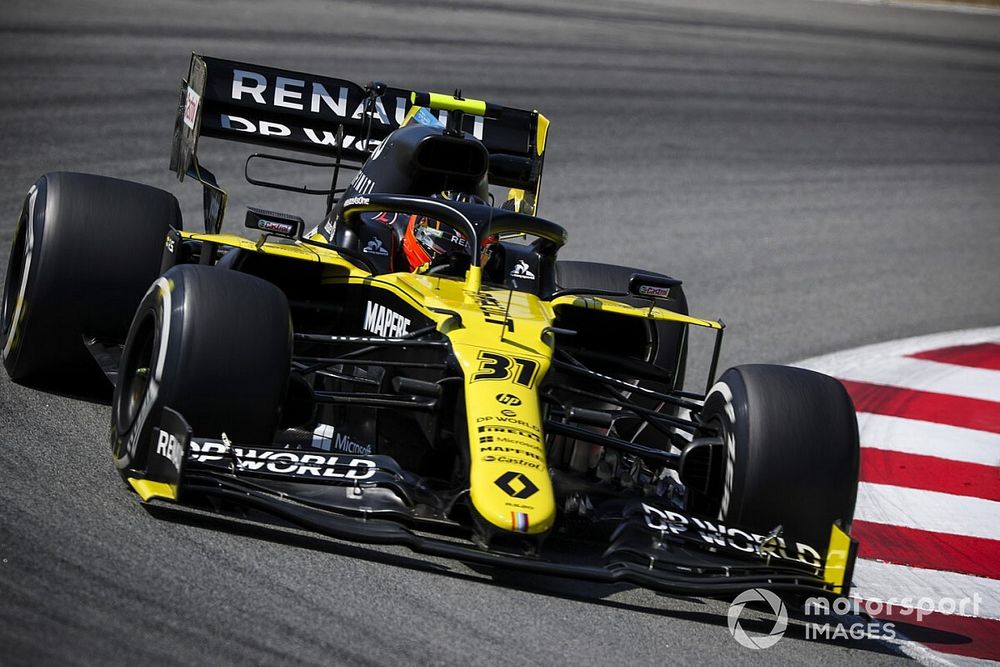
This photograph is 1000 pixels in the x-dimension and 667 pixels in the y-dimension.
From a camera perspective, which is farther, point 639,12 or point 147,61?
point 639,12

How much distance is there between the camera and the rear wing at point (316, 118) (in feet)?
27.0

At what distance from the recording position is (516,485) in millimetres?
4828

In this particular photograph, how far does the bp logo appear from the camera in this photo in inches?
191

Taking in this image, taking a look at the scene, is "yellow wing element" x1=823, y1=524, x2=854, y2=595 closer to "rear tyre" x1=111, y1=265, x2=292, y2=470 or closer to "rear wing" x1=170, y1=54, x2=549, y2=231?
"rear tyre" x1=111, y1=265, x2=292, y2=470

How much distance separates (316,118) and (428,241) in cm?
227

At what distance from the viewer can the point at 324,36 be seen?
17750 millimetres

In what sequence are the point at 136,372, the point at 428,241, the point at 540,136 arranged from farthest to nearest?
the point at 540,136
the point at 428,241
the point at 136,372

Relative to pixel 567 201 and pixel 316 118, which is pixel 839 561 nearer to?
pixel 316 118

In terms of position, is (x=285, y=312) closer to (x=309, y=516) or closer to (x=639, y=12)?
(x=309, y=516)

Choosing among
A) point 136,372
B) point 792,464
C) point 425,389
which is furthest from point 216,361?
point 792,464

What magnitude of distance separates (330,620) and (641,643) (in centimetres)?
109

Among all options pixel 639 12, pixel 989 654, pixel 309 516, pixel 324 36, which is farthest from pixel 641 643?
pixel 639 12

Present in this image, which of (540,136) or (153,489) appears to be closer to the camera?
(153,489)

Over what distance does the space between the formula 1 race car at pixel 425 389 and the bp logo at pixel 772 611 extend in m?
0.17
